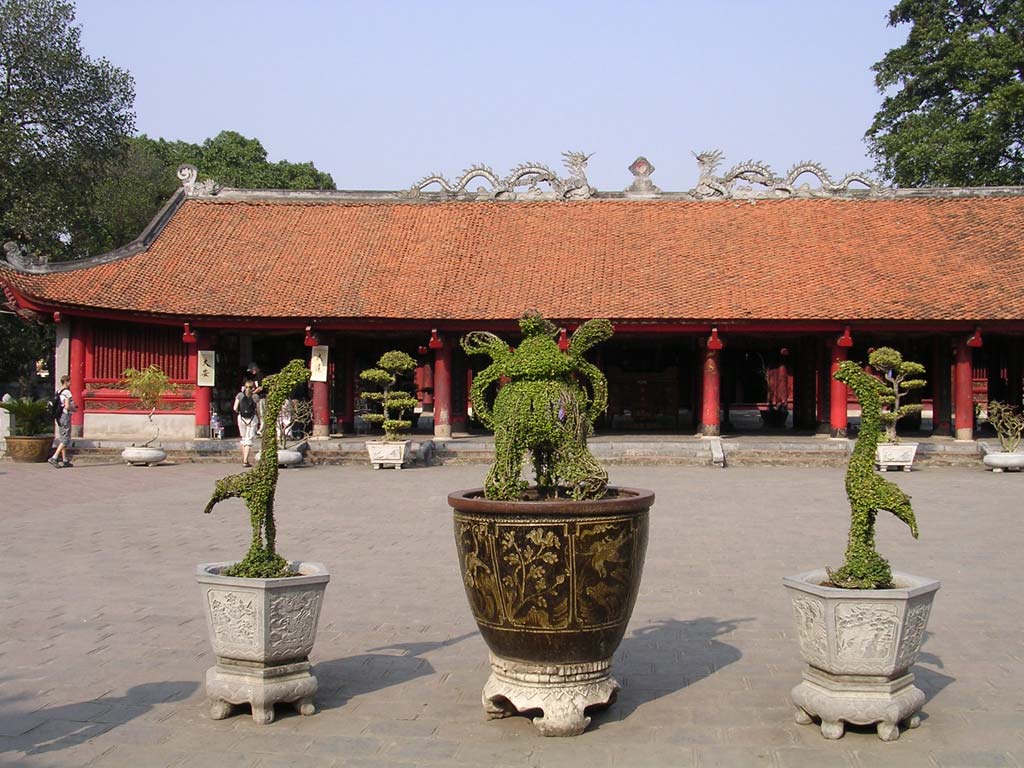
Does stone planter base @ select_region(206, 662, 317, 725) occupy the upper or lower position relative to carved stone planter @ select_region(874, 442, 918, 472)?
lower

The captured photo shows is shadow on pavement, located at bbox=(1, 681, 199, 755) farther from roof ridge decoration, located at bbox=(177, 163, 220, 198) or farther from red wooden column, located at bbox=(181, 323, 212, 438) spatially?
roof ridge decoration, located at bbox=(177, 163, 220, 198)

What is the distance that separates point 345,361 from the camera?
74.5 feet

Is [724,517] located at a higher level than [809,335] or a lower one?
lower

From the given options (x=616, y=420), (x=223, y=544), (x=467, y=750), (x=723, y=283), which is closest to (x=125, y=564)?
(x=223, y=544)

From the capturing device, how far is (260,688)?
181 inches

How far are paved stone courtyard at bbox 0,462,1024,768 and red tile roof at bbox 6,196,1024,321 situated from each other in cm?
804

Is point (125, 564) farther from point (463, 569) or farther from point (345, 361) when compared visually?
point (345, 361)

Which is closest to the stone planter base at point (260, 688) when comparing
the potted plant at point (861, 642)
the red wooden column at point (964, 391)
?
the potted plant at point (861, 642)

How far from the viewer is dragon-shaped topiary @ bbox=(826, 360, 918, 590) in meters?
4.58

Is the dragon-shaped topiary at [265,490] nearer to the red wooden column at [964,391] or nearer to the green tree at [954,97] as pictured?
the red wooden column at [964,391]

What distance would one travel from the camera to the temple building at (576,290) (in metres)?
19.2

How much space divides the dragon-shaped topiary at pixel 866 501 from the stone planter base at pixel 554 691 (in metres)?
1.22

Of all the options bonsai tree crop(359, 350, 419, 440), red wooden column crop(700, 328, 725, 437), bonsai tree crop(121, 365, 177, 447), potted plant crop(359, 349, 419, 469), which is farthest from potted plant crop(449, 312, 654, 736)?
red wooden column crop(700, 328, 725, 437)

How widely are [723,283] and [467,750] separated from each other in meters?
16.7
